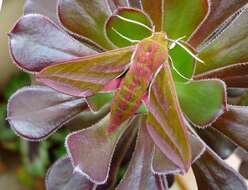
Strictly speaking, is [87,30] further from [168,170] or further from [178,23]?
[168,170]

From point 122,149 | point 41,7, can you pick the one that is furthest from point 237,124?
point 41,7

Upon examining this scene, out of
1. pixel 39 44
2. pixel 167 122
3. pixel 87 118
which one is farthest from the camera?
pixel 87 118

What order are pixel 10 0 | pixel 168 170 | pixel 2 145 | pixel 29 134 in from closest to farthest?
pixel 168 170 → pixel 29 134 → pixel 10 0 → pixel 2 145

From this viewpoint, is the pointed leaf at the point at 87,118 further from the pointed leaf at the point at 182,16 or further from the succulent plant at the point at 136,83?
the pointed leaf at the point at 182,16

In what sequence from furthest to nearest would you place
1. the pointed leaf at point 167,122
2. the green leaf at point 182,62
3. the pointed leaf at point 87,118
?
the pointed leaf at point 87,118 < the green leaf at point 182,62 < the pointed leaf at point 167,122

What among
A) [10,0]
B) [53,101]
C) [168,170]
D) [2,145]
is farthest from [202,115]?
[2,145]

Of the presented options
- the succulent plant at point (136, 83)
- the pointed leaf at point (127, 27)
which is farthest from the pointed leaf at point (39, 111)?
the pointed leaf at point (127, 27)

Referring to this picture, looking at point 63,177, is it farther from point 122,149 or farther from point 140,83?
point 140,83
